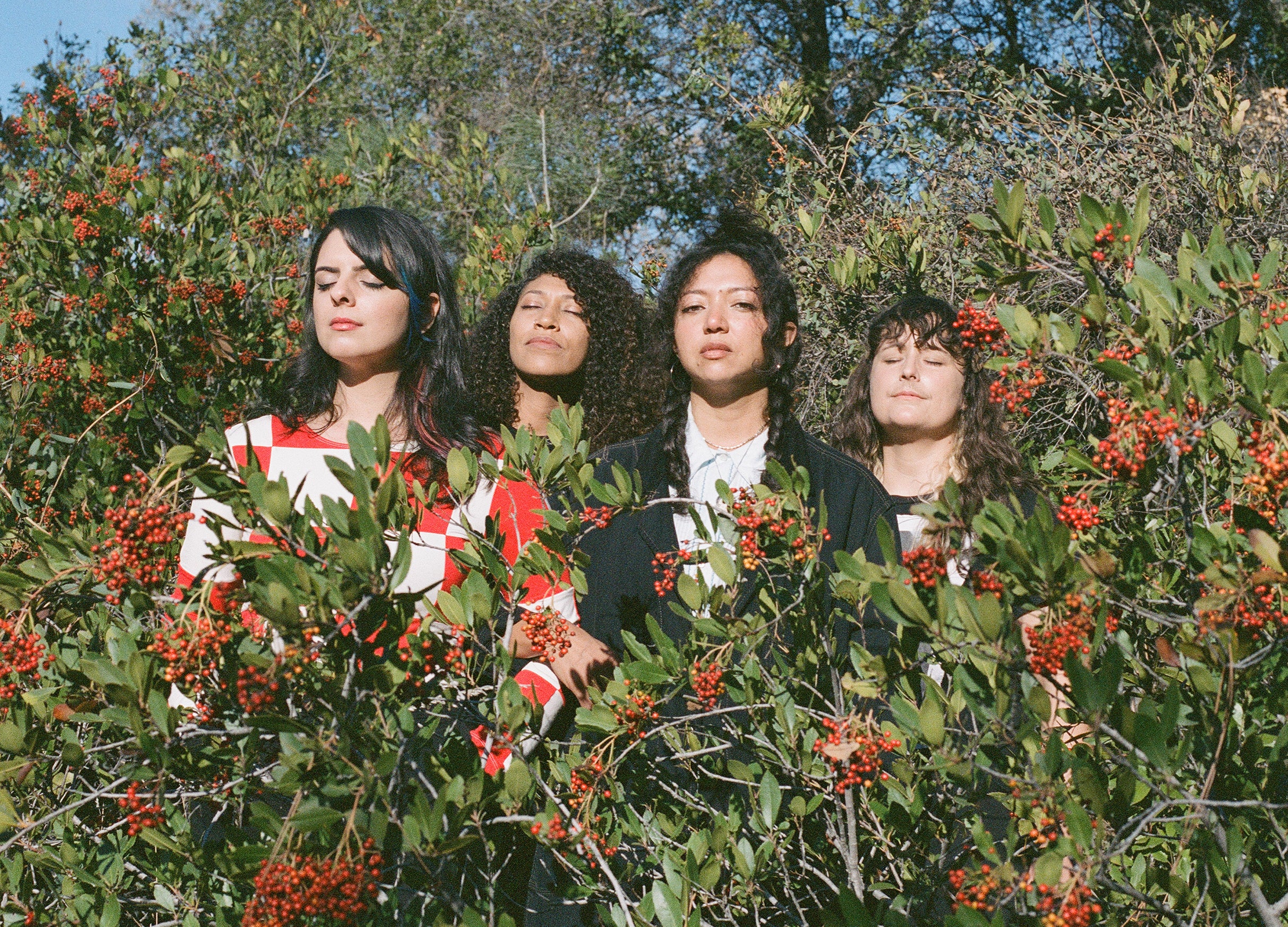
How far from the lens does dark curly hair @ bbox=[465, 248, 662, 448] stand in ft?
12.1

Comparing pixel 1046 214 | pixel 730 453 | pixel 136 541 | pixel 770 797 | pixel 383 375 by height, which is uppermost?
pixel 1046 214

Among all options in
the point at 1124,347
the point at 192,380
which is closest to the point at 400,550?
the point at 1124,347

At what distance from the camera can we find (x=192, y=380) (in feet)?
12.0

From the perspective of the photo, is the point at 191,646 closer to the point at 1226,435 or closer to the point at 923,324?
the point at 1226,435

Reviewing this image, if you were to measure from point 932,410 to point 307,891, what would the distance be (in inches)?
92.0

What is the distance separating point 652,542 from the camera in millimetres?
2369

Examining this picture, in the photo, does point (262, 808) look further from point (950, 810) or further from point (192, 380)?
point (192, 380)

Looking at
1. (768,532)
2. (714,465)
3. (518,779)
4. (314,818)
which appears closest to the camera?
(314,818)

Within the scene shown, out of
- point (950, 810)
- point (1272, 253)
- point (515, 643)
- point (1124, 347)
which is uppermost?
point (1272, 253)

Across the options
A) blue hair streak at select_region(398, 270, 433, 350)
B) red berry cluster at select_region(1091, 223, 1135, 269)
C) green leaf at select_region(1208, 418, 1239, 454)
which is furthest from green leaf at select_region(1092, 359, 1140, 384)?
blue hair streak at select_region(398, 270, 433, 350)

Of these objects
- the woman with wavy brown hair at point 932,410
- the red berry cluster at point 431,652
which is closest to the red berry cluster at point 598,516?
the red berry cluster at point 431,652

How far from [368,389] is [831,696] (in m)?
1.36

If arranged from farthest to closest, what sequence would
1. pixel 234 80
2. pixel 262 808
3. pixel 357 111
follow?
pixel 357 111, pixel 234 80, pixel 262 808

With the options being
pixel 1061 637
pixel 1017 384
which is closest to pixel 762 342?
pixel 1017 384
